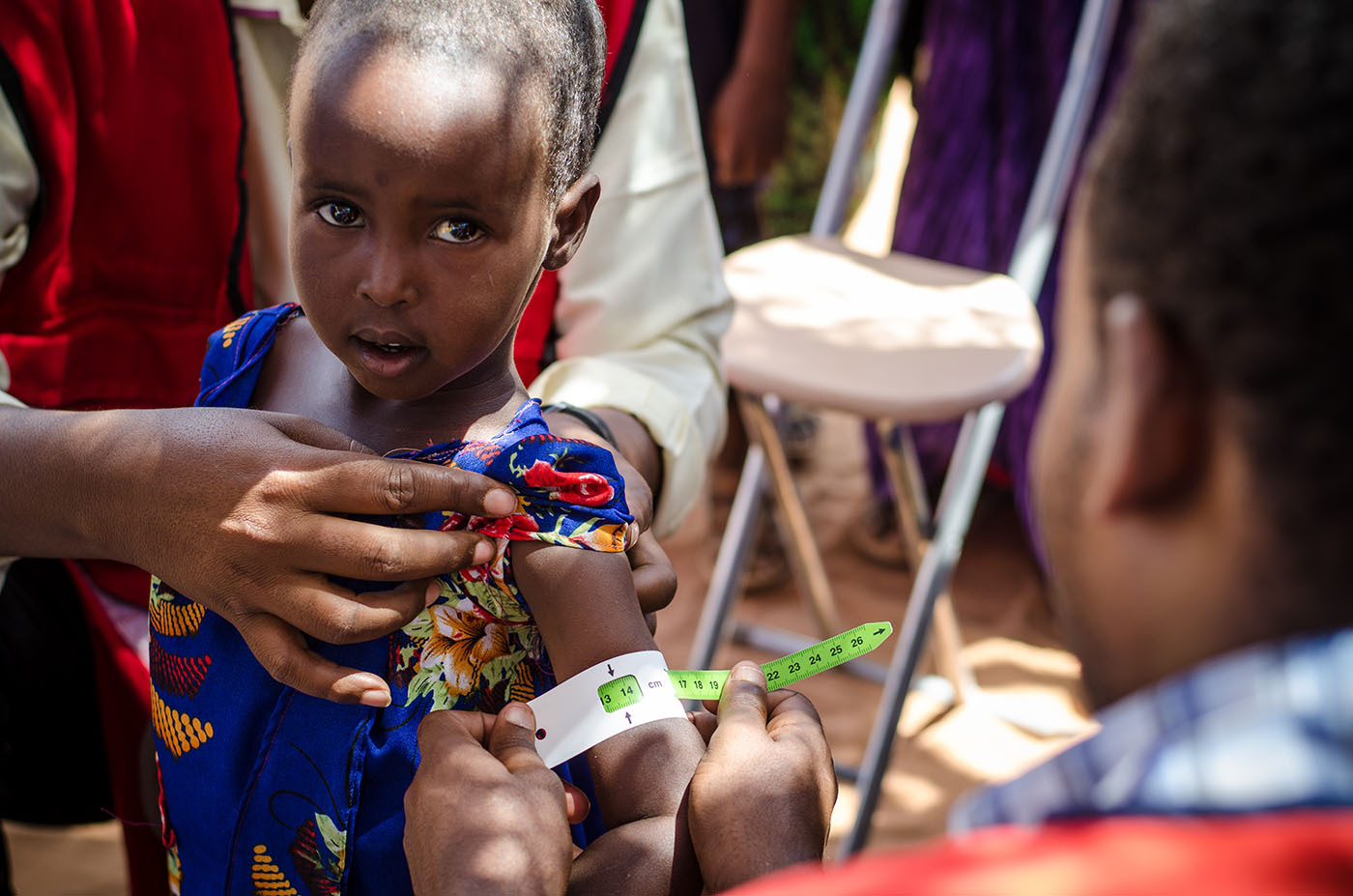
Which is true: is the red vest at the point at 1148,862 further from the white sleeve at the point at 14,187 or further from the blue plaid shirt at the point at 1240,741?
the white sleeve at the point at 14,187

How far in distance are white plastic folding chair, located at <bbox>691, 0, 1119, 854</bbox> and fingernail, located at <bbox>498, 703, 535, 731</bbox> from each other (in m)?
1.39

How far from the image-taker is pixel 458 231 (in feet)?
3.71

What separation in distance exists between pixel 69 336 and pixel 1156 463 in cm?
146

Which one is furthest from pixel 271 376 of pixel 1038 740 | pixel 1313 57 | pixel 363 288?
pixel 1038 740

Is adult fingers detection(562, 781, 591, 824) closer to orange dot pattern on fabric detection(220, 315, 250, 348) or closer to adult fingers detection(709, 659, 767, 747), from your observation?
adult fingers detection(709, 659, 767, 747)

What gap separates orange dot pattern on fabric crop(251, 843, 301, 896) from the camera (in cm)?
120

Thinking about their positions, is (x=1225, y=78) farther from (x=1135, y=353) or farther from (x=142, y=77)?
(x=142, y=77)

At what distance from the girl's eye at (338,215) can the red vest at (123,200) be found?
62 centimetres

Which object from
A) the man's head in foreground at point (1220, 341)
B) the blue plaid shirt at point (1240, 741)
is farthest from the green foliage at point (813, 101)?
the blue plaid shirt at point (1240, 741)

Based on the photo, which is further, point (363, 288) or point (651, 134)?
point (651, 134)

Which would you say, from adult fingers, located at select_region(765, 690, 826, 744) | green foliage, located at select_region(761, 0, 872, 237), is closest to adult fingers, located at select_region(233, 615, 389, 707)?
adult fingers, located at select_region(765, 690, 826, 744)

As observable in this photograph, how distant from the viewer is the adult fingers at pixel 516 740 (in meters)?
1.05

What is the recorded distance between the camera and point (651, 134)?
6.21ft

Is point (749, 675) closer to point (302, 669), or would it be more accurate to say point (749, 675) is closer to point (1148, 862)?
point (302, 669)
